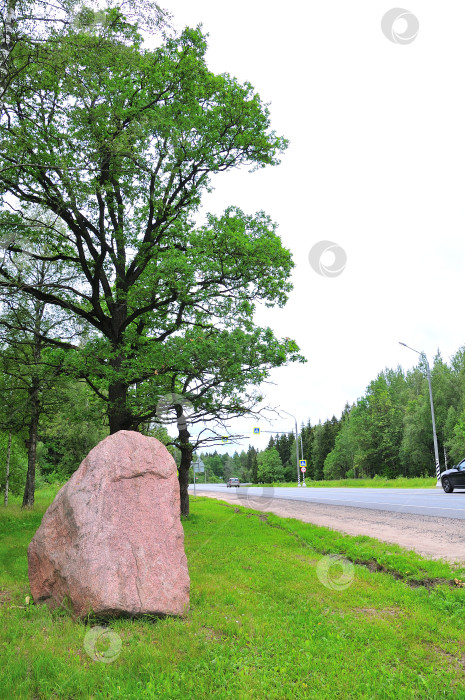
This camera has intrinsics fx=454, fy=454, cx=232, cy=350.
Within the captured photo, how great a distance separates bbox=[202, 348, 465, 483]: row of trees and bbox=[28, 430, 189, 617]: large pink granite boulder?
3959 centimetres

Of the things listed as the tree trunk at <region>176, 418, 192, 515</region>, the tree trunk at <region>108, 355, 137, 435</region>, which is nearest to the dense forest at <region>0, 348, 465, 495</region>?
the tree trunk at <region>108, 355, 137, 435</region>

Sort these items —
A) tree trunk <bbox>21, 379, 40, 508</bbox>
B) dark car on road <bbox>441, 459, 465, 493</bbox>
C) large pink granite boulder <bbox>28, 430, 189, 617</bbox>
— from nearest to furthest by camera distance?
large pink granite boulder <bbox>28, 430, 189, 617</bbox> < tree trunk <bbox>21, 379, 40, 508</bbox> < dark car on road <bbox>441, 459, 465, 493</bbox>

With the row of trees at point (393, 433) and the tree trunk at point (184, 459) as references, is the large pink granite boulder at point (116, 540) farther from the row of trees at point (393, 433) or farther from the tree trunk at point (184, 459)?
the row of trees at point (393, 433)

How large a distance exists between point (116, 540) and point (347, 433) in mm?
73570

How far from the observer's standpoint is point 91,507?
559cm

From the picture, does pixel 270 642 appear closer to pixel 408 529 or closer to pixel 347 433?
pixel 408 529

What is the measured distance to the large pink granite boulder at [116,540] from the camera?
5176mm

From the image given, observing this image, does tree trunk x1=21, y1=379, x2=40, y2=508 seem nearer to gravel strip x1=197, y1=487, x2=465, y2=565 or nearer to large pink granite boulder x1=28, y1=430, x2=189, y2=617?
gravel strip x1=197, y1=487, x2=465, y2=565

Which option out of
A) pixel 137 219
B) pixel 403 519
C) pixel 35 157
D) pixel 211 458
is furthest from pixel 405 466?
pixel 211 458

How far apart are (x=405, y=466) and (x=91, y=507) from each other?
6486 centimetres

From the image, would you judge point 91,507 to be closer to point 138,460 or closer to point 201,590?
point 138,460

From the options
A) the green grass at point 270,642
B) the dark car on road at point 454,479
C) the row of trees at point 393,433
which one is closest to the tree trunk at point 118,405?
the green grass at point 270,642

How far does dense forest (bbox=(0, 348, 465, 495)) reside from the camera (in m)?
19.0

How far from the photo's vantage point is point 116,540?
213 inches
